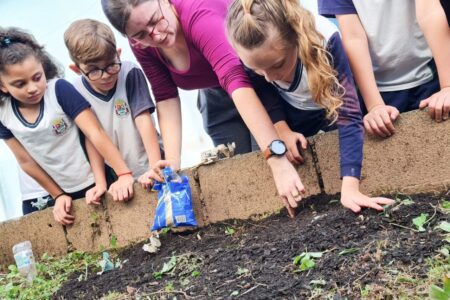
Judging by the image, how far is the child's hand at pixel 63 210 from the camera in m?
3.60

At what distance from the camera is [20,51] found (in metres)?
3.46

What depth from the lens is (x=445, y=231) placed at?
192 centimetres

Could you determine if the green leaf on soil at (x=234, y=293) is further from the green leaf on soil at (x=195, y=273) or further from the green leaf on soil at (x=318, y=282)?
the green leaf on soil at (x=195, y=273)

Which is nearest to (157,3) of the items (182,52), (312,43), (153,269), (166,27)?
(166,27)

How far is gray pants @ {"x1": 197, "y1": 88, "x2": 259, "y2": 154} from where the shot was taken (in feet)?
10.9

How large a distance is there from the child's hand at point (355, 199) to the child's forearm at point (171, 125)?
1153 millimetres

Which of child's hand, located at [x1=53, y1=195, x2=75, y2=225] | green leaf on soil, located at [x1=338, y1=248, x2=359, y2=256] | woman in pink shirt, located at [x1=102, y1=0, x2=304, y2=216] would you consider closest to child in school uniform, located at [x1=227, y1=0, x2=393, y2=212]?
woman in pink shirt, located at [x1=102, y1=0, x2=304, y2=216]

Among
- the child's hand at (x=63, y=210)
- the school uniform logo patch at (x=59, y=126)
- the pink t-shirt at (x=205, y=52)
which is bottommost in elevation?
the child's hand at (x=63, y=210)

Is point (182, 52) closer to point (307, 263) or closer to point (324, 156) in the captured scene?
point (324, 156)

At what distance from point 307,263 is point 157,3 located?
1.44 meters

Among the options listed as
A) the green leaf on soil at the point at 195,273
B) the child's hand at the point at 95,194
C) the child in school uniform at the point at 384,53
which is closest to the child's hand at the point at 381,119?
the child in school uniform at the point at 384,53

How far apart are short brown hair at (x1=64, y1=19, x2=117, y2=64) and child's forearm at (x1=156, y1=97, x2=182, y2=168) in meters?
0.45

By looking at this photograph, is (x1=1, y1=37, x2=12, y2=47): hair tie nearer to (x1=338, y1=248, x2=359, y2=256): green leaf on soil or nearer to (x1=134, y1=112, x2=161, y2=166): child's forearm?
(x1=134, y1=112, x2=161, y2=166): child's forearm

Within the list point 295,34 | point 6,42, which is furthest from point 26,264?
point 295,34
